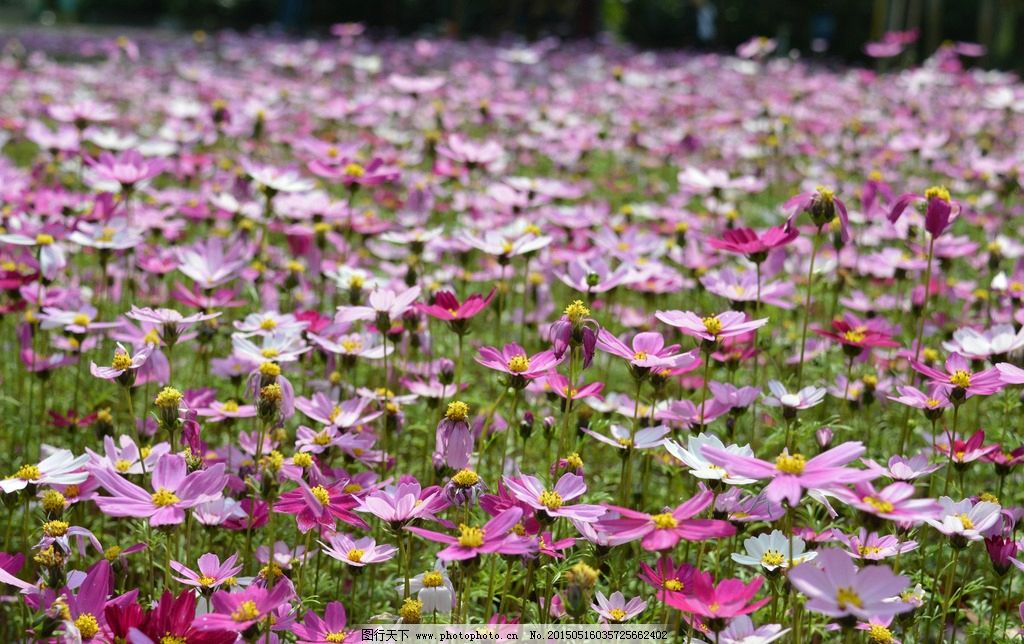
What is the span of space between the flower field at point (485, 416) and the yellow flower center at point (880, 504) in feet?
0.05

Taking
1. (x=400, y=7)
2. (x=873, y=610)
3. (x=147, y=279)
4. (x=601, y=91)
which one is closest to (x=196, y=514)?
(x=873, y=610)

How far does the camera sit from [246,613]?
1025mm

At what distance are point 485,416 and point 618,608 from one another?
2.69ft

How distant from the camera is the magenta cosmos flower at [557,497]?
1148mm

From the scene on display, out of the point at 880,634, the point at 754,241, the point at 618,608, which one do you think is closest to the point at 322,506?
the point at 618,608

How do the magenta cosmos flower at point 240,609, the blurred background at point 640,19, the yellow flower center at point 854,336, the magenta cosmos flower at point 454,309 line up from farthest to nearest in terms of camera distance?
the blurred background at point 640,19
the yellow flower center at point 854,336
the magenta cosmos flower at point 454,309
the magenta cosmos flower at point 240,609

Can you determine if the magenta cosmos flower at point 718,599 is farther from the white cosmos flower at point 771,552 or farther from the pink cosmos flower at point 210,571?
the pink cosmos flower at point 210,571

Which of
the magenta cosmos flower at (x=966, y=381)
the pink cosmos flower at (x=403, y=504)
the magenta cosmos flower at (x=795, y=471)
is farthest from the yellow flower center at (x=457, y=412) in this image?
the magenta cosmos flower at (x=966, y=381)

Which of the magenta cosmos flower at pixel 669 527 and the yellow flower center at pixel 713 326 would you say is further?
the yellow flower center at pixel 713 326

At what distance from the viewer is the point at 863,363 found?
218 centimetres

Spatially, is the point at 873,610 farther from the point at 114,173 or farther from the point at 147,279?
the point at 147,279

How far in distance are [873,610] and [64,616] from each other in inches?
30.9

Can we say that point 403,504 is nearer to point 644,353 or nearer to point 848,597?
point 644,353

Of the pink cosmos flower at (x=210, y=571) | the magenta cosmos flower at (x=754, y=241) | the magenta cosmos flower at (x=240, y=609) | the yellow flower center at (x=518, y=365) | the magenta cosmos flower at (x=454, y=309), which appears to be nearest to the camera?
the magenta cosmos flower at (x=240, y=609)
